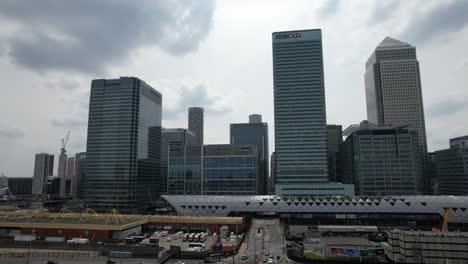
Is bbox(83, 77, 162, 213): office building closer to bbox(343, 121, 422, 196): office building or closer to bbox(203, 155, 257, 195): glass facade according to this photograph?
bbox(203, 155, 257, 195): glass facade

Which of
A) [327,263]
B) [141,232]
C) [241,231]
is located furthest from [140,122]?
[327,263]

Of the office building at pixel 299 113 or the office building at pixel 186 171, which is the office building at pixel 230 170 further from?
the office building at pixel 299 113

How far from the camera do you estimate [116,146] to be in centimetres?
16762

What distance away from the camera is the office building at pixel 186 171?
7397 inches

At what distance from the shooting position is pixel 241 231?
98.6m

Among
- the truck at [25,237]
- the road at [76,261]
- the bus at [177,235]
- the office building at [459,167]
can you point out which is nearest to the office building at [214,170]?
the bus at [177,235]

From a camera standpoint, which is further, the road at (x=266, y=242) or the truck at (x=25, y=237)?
the truck at (x=25, y=237)

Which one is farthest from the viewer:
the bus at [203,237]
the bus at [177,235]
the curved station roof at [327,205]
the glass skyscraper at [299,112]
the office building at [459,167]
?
the office building at [459,167]

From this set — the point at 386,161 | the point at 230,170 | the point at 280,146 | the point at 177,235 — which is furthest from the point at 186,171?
the point at 386,161

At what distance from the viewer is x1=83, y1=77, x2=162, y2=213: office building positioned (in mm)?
164250

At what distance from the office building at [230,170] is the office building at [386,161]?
6492 centimetres

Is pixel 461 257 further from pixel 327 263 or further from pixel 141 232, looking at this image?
pixel 141 232

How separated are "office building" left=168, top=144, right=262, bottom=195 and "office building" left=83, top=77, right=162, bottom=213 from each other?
79.1ft

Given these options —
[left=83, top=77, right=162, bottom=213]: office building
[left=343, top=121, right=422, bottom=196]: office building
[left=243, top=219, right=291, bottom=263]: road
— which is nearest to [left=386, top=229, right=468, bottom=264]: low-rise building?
[left=243, top=219, right=291, bottom=263]: road
